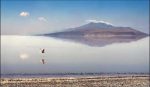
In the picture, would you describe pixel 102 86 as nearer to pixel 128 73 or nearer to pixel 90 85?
pixel 90 85

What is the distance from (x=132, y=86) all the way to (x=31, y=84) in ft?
52.9

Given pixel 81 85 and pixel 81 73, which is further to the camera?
pixel 81 73

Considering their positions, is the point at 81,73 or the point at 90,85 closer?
the point at 90,85

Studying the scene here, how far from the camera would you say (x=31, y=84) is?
6756cm

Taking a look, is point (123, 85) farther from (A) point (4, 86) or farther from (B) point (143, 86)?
(A) point (4, 86)

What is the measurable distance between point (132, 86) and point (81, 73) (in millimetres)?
40353

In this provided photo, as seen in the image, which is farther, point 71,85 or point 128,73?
point 128,73

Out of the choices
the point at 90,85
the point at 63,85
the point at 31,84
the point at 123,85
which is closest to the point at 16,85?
the point at 31,84

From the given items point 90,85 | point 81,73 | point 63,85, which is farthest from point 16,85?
point 81,73

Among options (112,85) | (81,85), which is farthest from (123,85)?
(81,85)

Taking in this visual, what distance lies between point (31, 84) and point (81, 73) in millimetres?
37820

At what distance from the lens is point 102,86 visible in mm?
64438

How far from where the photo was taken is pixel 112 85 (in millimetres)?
65812

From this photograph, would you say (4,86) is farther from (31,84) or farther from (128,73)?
(128,73)
